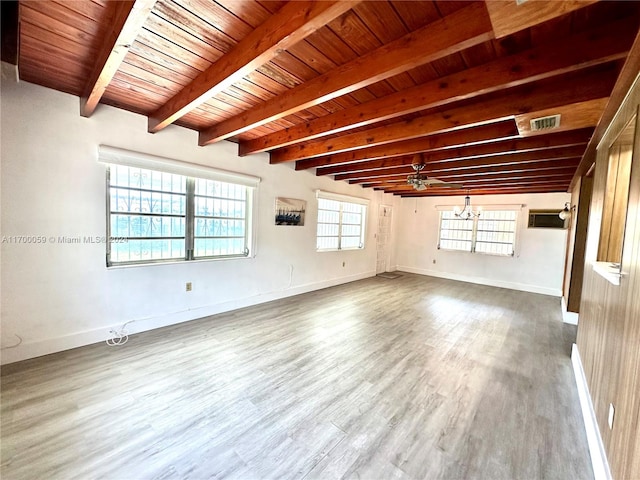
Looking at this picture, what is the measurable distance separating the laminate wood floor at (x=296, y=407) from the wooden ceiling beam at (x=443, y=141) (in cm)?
243

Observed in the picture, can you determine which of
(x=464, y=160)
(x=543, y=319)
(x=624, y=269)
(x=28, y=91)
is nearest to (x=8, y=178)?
(x=28, y=91)

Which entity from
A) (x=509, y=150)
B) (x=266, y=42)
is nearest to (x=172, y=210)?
(x=266, y=42)

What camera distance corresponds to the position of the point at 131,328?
3205 millimetres

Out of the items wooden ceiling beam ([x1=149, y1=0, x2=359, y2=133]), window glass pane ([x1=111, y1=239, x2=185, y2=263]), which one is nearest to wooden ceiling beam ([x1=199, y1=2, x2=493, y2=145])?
wooden ceiling beam ([x1=149, y1=0, x2=359, y2=133])

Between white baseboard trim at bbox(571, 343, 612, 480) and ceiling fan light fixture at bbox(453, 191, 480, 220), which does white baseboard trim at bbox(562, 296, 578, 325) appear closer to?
white baseboard trim at bbox(571, 343, 612, 480)

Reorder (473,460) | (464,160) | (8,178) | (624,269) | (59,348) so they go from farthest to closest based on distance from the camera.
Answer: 1. (464,160)
2. (59,348)
3. (8,178)
4. (473,460)
5. (624,269)

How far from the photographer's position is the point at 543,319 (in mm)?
4512

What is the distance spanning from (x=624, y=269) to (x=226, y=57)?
9.33 feet

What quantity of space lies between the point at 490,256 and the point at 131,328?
7.89m

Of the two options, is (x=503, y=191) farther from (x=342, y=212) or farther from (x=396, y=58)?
(x=396, y=58)

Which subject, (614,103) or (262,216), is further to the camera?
(262,216)

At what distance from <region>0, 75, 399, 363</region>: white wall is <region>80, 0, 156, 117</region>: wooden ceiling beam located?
0.71 meters

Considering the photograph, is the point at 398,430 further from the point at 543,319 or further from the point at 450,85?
the point at 543,319

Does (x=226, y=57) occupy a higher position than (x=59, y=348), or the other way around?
A: (x=226, y=57)
